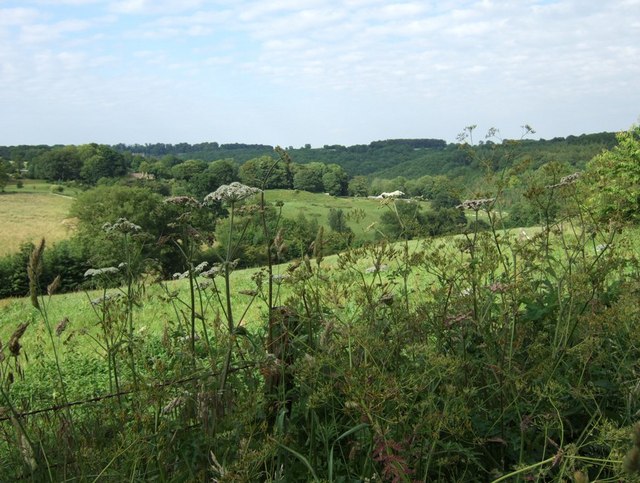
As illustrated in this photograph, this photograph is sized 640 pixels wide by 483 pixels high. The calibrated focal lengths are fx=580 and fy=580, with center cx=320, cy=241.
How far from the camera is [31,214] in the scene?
284 feet

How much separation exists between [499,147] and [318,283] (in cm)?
167

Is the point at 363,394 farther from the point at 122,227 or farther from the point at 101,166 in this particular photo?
the point at 101,166

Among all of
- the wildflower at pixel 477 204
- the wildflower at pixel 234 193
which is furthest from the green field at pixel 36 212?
the wildflower at pixel 234 193

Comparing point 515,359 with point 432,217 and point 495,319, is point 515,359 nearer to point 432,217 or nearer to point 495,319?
point 495,319

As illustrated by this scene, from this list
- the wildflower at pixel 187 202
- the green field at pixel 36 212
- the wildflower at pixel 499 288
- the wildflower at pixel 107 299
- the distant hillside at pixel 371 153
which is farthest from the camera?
the distant hillside at pixel 371 153

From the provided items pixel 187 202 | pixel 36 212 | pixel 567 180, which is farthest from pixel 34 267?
pixel 36 212

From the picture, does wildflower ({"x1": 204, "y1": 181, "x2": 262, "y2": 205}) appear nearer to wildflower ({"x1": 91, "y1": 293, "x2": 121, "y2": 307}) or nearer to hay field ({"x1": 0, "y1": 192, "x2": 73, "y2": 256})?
wildflower ({"x1": 91, "y1": 293, "x2": 121, "y2": 307})

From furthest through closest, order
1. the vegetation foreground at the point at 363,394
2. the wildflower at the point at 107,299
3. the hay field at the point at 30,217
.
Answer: the hay field at the point at 30,217 → the wildflower at the point at 107,299 → the vegetation foreground at the point at 363,394

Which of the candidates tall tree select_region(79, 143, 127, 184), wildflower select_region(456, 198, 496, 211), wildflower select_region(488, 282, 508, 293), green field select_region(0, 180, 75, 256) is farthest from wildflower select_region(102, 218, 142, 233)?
tall tree select_region(79, 143, 127, 184)

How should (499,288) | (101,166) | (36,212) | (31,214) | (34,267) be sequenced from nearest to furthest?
(34,267)
(499,288)
(31,214)
(36,212)
(101,166)

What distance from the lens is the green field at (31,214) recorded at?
2785 inches

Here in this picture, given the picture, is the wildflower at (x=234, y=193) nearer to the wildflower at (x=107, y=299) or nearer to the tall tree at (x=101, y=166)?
the wildflower at (x=107, y=299)

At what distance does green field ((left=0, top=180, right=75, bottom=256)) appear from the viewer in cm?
7075

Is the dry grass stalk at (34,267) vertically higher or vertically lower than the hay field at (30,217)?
higher
